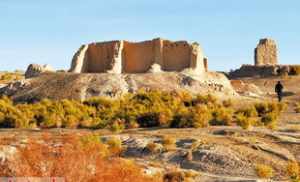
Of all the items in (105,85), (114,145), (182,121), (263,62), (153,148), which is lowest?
(153,148)

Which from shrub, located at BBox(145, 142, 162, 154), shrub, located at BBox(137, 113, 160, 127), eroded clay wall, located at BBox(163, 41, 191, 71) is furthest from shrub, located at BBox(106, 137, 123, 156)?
eroded clay wall, located at BBox(163, 41, 191, 71)

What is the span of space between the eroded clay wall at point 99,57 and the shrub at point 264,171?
21503mm

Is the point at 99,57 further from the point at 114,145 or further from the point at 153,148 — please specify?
the point at 153,148

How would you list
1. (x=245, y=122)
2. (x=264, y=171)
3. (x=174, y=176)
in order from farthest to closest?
(x=245, y=122) → (x=264, y=171) → (x=174, y=176)

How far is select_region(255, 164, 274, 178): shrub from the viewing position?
19375 mm

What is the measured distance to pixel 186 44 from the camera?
130 feet

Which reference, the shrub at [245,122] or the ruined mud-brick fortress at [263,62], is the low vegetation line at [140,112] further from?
the ruined mud-brick fortress at [263,62]

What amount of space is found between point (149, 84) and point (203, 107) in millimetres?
6517

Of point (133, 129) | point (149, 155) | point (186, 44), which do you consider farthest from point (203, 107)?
point (149, 155)

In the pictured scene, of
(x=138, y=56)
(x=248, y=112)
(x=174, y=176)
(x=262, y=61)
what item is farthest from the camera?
(x=262, y=61)

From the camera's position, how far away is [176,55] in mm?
40406

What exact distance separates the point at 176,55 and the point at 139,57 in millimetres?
2147

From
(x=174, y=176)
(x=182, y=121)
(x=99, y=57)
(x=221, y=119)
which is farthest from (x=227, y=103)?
(x=174, y=176)

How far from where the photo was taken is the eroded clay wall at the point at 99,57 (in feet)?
134
